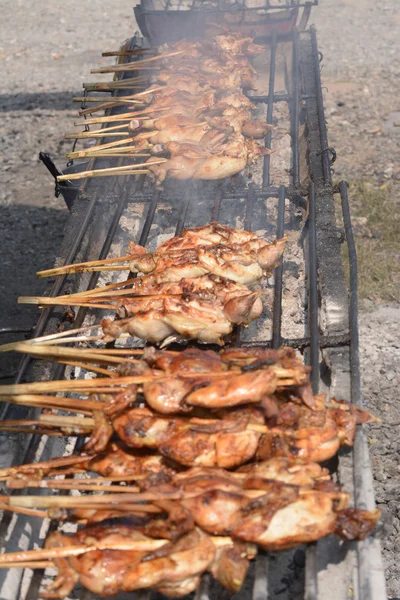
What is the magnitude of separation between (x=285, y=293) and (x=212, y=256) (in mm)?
1090

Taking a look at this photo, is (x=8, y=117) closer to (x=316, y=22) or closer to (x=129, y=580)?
(x=316, y=22)

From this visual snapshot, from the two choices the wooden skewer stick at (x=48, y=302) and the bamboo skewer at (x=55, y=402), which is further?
the wooden skewer stick at (x=48, y=302)

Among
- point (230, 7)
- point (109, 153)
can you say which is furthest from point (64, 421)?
point (230, 7)

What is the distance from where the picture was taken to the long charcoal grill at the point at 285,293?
2898 millimetres

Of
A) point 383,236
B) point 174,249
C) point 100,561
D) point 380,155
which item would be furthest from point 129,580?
point 380,155

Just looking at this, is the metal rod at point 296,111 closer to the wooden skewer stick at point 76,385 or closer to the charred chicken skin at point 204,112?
the charred chicken skin at point 204,112

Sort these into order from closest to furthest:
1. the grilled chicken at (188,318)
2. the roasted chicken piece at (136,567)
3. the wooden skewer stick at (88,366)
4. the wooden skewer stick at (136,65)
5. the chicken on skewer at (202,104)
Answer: the roasted chicken piece at (136,567) < the wooden skewer stick at (88,366) < the grilled chicken at (188,318) < the chicken on skewer at (202,104) < the wooden skewer stick at (136,65)

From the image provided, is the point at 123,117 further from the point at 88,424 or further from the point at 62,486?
the point at 62,486

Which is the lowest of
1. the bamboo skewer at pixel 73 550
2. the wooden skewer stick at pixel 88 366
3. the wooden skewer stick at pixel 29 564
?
the wooden skewer stick at pixel 29 564

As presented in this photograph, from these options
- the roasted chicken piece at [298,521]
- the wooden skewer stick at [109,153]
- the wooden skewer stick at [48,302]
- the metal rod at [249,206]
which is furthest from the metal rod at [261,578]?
the wooden skewer stick at [109,153]

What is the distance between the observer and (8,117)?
10695 millimetres

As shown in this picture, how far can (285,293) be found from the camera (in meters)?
4.76

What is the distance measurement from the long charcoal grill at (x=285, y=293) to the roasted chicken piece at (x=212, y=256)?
0.66ft

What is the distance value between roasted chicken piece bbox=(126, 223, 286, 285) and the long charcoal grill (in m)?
0.20
